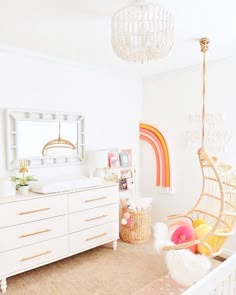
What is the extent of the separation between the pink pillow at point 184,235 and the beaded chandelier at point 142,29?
1379 millimetres

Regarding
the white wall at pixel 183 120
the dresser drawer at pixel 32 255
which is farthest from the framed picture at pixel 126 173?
the dresser drawer at pixel 32 255

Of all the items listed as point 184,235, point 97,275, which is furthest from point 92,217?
point 184,235

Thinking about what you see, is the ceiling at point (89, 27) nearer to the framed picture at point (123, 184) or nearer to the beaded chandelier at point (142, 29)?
the beaded chandelier at point (142, 29)

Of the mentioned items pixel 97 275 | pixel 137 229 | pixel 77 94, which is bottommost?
pixel 97 275

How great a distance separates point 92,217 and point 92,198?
0.72ft

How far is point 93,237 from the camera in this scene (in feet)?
9.26

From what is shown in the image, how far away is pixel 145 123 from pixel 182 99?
2.35 ft

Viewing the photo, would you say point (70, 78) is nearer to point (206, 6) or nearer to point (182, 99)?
point (182, 99)

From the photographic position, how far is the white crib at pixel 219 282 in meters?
1.11

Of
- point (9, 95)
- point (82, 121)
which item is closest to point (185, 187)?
point (82, 121)

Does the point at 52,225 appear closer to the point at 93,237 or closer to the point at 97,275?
the point at 93,237

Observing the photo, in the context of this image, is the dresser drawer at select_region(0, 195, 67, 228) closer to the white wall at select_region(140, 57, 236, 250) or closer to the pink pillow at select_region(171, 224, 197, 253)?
the pink pillow at select_region(171, 224, 197, 253)

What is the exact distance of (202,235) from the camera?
1.98 meters

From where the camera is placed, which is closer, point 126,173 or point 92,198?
point 92,198
